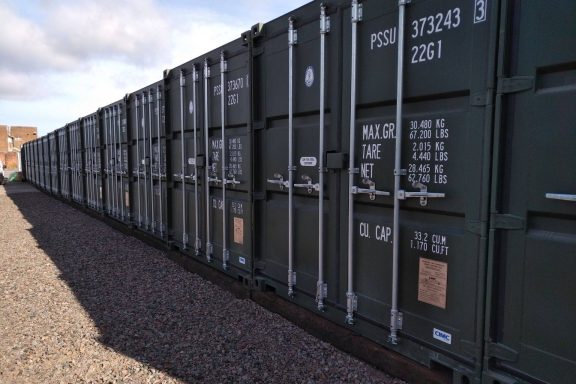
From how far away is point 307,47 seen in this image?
13.1 ft

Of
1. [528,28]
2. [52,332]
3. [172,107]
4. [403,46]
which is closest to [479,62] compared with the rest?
[528,28]

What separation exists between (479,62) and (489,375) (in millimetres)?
1885

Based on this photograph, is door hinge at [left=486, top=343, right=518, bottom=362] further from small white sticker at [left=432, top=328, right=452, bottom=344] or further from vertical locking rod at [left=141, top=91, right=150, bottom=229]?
vertical locking rod at [left=141, top=91, right=150, bottom=229]

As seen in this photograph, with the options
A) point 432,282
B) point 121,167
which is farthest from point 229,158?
point 121,167

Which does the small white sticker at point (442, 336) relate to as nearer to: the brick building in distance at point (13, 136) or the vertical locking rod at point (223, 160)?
the vertical locking rod at point (223, 160)

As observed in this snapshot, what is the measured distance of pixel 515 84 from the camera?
2.42 m

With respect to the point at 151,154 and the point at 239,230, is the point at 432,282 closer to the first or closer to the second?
the point at 239,230

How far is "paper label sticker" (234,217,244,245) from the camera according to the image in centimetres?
522

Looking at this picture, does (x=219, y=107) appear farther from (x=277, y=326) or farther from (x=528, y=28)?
(x=528, y=28)

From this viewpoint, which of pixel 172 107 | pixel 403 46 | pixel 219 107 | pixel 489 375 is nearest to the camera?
pixel 489 375

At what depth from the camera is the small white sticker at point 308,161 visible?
156 inches

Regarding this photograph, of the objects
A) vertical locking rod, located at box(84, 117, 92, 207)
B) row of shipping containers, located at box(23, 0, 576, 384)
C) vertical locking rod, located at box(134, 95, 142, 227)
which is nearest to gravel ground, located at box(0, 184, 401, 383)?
row of shipping containers, located at box(23, 0, 576, 384)

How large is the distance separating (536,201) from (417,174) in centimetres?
80

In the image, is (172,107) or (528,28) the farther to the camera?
(172,107)
